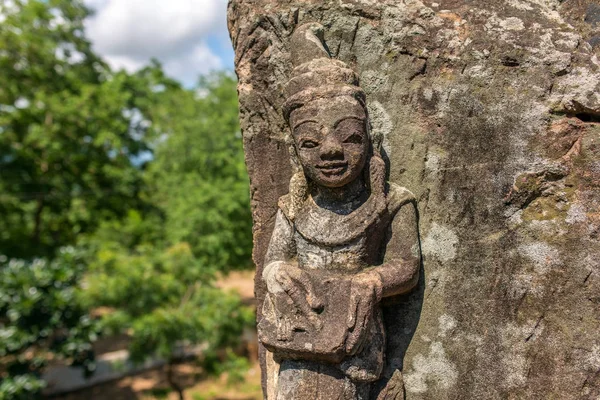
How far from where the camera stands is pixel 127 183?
9172mm

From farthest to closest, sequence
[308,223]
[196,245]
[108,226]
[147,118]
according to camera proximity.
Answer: [147,118]
[108,226]
[196,245]
[308,223]

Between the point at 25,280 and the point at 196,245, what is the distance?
2.86 meters

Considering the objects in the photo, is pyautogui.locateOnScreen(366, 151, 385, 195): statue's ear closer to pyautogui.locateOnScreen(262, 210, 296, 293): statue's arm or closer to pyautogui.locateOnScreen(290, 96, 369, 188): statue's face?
pyautogui.locateOnScreen(290, 96, 369, 188): statue's face

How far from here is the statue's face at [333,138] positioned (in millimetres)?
2068

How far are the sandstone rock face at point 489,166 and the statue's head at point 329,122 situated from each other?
337 millimetres

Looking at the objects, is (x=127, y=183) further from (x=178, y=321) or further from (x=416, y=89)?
(x=416, y=89)

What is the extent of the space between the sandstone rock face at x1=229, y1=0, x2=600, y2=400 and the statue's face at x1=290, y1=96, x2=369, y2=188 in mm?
381

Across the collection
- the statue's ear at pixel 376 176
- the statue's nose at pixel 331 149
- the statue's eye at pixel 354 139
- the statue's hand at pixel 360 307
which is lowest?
the statue's hand at pixel 360 307

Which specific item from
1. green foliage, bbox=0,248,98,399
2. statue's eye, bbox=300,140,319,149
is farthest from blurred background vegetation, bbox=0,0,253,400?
statue's eye, bbox=300,140,319,149

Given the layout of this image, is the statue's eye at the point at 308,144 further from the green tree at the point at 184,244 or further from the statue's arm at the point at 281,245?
the green tree at the point at 184,244

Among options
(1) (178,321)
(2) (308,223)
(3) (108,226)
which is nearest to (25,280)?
(1) (178,321)

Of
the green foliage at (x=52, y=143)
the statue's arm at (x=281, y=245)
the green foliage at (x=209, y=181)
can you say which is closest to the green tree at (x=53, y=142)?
the green foliage at (x=52, y=143)

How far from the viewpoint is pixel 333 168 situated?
2096 mm

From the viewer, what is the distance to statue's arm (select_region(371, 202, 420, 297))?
2.18m
